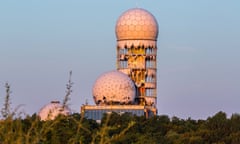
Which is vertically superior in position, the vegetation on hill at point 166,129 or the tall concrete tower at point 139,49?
the tall concrete tower at point 139,49

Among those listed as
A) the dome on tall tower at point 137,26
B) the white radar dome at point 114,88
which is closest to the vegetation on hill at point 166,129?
the white radar dome at point 114,88

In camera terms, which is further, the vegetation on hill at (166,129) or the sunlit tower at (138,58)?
the sunlit tower at (138,58)

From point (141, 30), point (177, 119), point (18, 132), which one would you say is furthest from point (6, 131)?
point (141, 30)

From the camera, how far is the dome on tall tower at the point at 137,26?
354ft

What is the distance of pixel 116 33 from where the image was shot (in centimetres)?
11144

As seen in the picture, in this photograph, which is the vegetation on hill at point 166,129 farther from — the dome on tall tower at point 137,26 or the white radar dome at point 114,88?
the dome on tall tower at point 137,26

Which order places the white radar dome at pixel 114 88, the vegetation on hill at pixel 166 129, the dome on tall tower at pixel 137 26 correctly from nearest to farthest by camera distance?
the vegetation on hill at pixel 166 129
the white radar dome at pixel 114 88
the dome on tall tower at pixel 137 26

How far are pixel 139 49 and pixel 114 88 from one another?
1082cm

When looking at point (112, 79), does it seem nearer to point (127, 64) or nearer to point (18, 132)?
point (127, 64)

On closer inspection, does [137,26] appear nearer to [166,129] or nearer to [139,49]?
[139,49]

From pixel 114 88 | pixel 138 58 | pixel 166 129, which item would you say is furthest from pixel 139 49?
pixel 166 129

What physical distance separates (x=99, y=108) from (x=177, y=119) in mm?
7277

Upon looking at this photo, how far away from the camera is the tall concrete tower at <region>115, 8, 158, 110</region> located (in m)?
108

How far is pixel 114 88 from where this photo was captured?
100 metres
